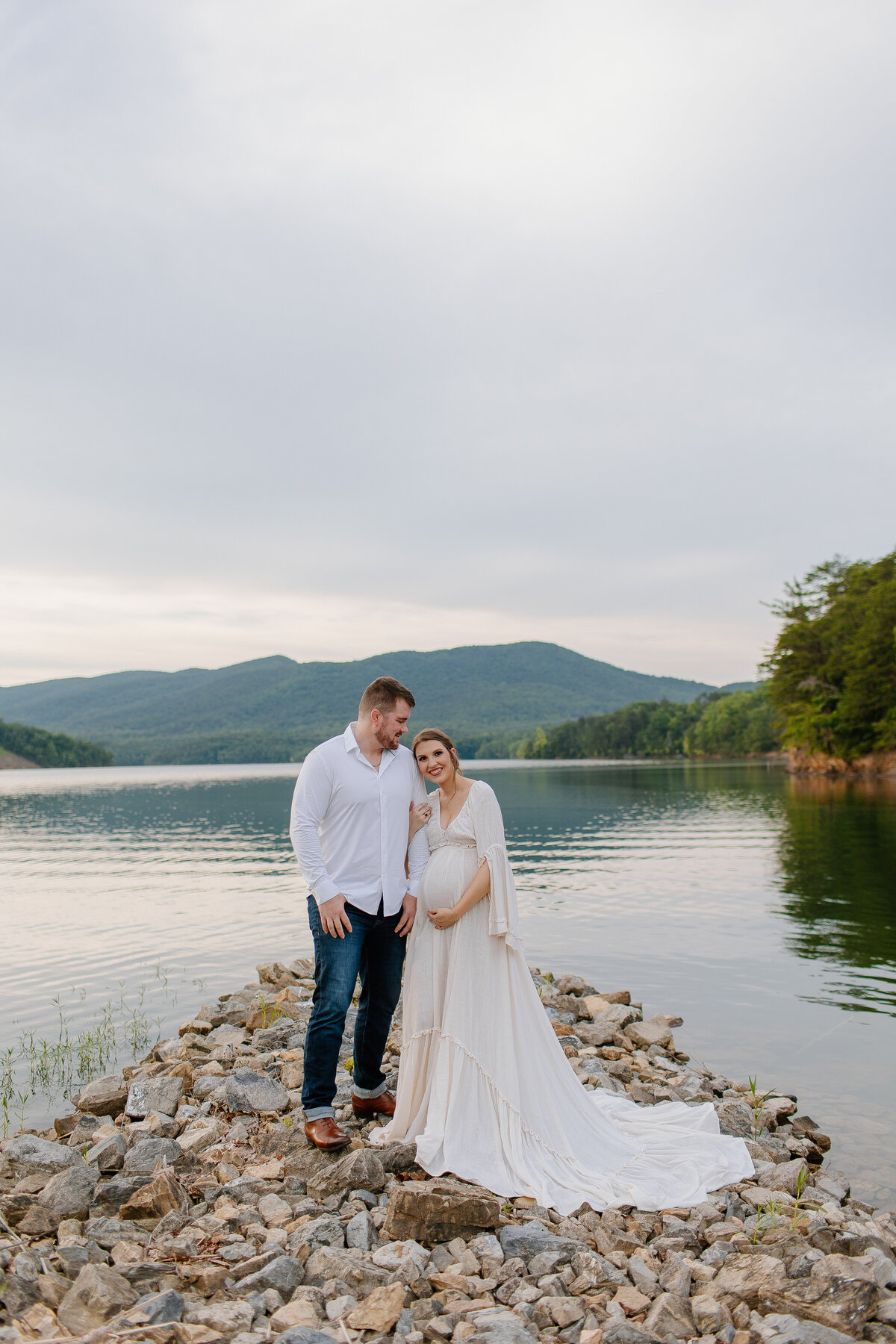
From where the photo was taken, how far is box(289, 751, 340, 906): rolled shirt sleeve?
5.65 metres

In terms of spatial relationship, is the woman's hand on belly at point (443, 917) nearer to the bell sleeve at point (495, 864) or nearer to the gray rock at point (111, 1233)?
the bell sleeve at point (495, 864)

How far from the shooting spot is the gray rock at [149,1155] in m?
5.70

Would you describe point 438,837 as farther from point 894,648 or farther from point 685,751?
point 685,751

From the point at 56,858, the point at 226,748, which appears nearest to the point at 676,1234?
the point at 56,858

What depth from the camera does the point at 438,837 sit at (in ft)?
19.6

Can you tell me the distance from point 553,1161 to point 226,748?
18808 centimetres

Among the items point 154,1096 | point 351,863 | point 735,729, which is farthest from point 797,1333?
point 735,729

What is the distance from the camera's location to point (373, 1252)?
4547 mm

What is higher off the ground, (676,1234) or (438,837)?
(438,837)

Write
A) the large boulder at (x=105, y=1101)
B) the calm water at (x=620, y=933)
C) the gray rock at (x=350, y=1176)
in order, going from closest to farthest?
the gray rock at (x=350, y=1176) → the large boulder at (x=105, y=1101) → the calm water at (x=620, y=933)

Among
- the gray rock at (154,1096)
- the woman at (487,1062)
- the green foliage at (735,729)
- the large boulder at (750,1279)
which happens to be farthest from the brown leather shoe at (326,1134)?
the green foliage at (735,729)

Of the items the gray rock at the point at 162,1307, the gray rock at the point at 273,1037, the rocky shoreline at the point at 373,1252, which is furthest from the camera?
the gray rock at the point at 273,1037

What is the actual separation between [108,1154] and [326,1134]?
59.8 inches

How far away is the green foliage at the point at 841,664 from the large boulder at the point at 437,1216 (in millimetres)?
71270
